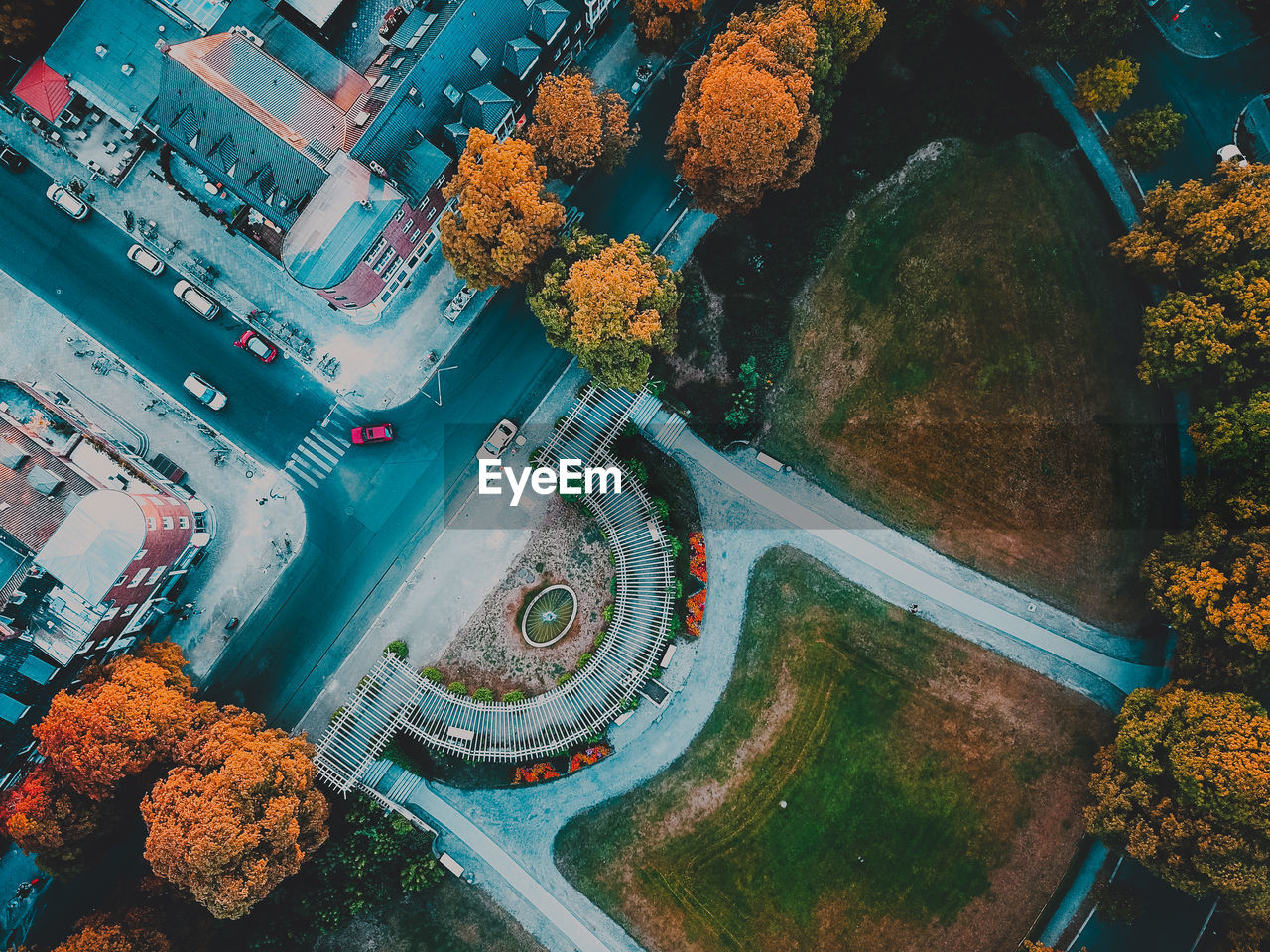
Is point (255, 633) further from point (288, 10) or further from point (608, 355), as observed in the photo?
point (288, 10)

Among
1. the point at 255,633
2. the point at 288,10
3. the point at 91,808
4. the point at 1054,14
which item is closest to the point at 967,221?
the point at 1054,14

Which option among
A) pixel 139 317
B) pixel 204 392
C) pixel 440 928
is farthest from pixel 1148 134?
pixel 440 928

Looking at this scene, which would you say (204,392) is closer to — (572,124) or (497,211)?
(497,211)

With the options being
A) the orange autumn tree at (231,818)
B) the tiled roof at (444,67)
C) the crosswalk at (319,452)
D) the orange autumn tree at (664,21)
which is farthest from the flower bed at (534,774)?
the orange autumn tree at (664,21)

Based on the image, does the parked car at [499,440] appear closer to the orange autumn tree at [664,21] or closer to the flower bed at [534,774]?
the flower bed at [534,774]

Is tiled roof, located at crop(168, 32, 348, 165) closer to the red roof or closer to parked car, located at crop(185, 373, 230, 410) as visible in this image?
the red roof
